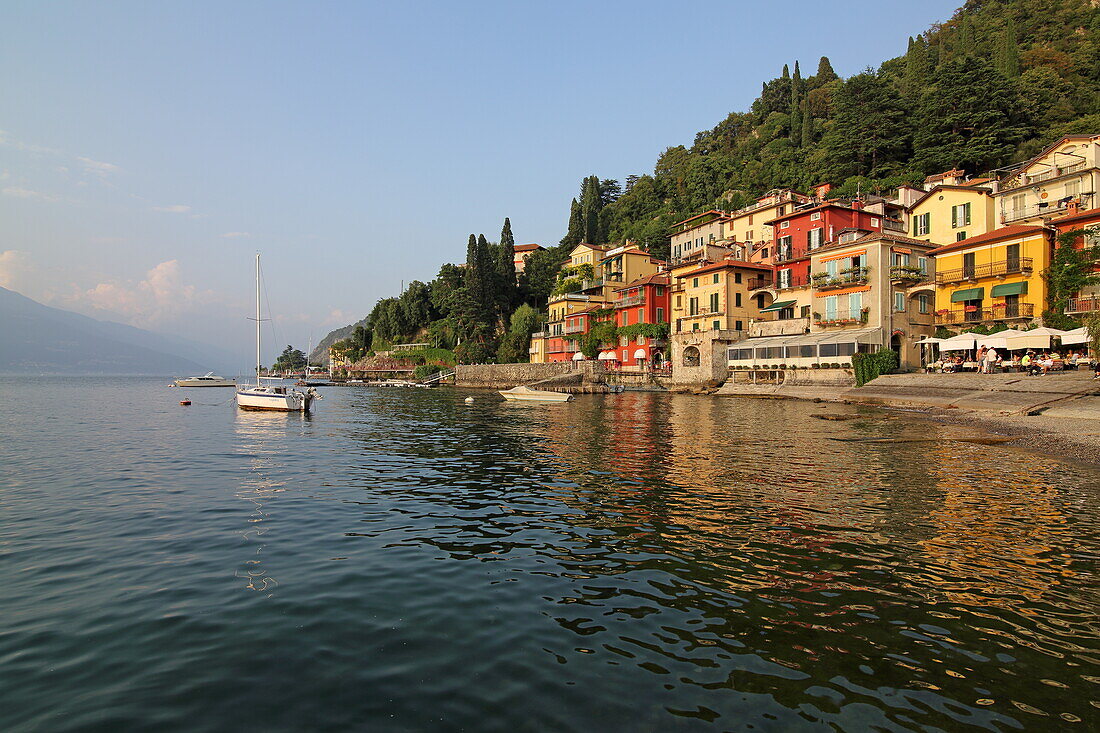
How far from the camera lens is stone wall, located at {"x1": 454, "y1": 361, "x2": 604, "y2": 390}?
72688 millimetres

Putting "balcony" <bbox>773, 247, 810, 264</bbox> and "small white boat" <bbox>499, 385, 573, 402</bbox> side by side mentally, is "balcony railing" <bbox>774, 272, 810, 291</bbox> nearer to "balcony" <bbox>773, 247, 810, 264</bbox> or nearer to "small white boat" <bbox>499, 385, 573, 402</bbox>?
"balcony" <bbox>773, 247, 810, 264</bbox>

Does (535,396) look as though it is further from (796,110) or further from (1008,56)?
(796,110)

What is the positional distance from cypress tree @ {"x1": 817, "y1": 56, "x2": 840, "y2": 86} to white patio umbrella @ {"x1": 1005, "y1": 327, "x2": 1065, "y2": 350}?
325 feet

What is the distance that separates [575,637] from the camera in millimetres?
6605

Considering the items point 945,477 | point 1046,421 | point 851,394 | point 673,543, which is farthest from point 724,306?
point 673,543

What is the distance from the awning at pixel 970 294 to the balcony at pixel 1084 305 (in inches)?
224

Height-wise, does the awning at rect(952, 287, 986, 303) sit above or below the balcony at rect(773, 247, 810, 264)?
below

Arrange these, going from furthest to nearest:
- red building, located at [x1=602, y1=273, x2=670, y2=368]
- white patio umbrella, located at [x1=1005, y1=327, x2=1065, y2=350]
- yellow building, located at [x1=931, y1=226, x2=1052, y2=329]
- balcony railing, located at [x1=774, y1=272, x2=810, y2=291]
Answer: red building, located at [x1=602, y1=273, x2=670, y2=368], balcony railing, located at [x1=774, y1=272, x2=810, y2=291], yellow building, located at [x1=931, y1=226, x2=1052, y2=329], white patio umbrella, located at [x1=1005, y1=327, x2=1065, y2=350]

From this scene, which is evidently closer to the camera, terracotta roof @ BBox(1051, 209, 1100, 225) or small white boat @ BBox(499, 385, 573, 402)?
terracotta roof @ BBox(1051, 209, 1100, 225)

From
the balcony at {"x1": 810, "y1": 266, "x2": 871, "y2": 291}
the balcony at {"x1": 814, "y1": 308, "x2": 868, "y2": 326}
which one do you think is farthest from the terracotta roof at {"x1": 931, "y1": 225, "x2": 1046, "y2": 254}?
the balcony at {"x1": 814, "y1": 308, "x2": 868, "y2": 326}

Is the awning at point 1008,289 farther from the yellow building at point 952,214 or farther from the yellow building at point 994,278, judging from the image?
the yellow building at point 952,214

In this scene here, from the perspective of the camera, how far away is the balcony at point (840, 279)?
4988cm

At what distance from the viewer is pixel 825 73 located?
386 ft

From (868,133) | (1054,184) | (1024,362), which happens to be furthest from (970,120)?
(1024,362)
